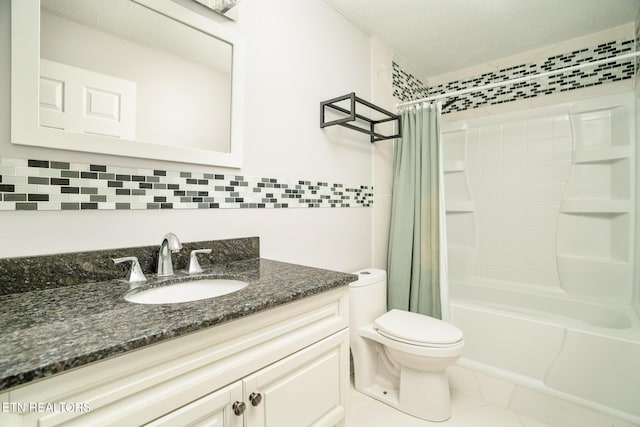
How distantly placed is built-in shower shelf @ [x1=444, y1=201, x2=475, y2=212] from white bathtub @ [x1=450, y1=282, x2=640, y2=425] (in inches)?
31.8

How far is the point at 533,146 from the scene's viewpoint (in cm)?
240

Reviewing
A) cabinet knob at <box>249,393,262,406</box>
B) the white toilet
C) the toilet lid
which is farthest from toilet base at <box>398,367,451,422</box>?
cabinet knob at <box>249,393,262,406</box>

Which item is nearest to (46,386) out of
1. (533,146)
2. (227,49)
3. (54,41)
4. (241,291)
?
(241,291)

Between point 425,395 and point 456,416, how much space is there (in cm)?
20

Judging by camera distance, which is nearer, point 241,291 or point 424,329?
point 241,291

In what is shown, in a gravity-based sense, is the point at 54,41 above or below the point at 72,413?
above

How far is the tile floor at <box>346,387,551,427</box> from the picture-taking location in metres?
1.51

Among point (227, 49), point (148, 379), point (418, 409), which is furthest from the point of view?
point (418, 409)

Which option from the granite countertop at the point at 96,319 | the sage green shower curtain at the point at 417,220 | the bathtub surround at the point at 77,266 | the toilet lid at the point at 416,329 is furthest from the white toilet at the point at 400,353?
the bathtub surround at the point at 77,266

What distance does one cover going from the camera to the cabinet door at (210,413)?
0.64 m

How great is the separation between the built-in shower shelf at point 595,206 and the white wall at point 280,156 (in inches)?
59.9

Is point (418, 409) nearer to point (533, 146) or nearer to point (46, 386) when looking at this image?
point (46, 386)

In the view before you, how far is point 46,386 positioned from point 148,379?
163 mm

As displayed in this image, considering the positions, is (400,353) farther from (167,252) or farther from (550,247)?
(550,247)
